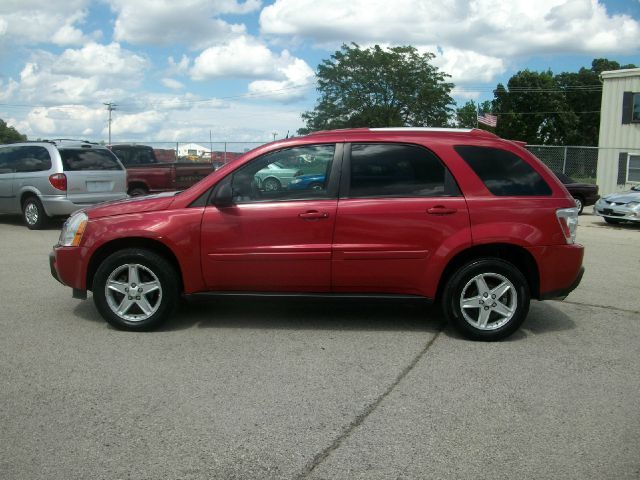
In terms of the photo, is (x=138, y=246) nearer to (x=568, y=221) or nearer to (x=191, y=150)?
(x=568, y=221)

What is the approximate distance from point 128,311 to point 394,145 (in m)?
2.69

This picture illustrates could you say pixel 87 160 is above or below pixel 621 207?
above

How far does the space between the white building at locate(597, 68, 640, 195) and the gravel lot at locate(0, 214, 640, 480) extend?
2283cm

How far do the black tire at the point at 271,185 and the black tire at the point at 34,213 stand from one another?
861 centimetres

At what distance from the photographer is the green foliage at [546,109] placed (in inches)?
2623

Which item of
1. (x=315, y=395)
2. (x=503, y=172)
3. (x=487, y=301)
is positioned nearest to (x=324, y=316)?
(x=487, y=301)

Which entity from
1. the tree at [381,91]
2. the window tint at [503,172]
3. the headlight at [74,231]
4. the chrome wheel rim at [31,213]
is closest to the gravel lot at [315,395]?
the headlight at [74,231]

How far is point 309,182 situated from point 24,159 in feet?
30.8

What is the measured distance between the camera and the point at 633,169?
26.5 m

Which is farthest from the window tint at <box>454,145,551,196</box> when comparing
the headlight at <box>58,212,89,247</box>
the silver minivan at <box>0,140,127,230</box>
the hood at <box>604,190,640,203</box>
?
the hood at <box>604,190,640,203</box>

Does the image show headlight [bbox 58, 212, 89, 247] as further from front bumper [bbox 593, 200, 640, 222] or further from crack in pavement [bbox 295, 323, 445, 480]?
front bumper [bbox 593, 200, 640, 222]

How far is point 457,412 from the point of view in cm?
378

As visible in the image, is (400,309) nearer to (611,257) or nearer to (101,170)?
(611,257)

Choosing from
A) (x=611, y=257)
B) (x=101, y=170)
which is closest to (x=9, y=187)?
(x=101, y=170)
